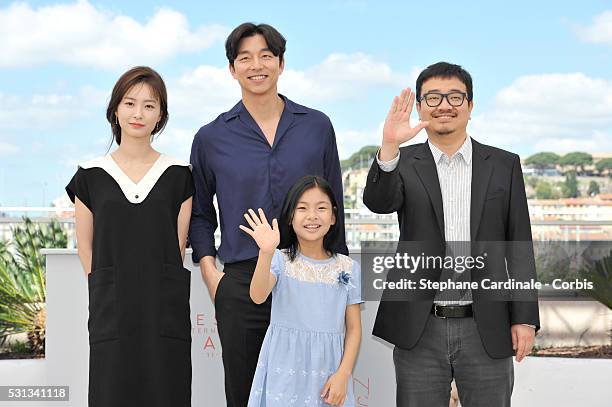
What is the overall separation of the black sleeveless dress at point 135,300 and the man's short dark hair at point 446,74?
1076mm

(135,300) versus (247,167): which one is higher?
(247,167)

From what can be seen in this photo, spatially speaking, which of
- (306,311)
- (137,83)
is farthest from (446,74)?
(137,83)

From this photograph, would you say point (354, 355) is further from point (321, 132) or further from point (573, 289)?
point (573, 289)

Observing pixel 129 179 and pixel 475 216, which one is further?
pixel 129 179

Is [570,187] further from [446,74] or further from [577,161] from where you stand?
[446,74]

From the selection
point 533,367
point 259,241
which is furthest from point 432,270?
point 533,367

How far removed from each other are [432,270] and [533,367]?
3.61m

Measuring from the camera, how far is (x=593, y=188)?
765 inches

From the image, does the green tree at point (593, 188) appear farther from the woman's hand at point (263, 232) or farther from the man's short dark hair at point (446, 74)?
the woman's hand at point (263, 232)

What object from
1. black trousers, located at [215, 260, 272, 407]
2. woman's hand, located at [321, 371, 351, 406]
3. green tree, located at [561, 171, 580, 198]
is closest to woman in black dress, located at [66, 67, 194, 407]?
black trousers, located at [215, 260, 272, 407]

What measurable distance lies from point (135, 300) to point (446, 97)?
1379 mm

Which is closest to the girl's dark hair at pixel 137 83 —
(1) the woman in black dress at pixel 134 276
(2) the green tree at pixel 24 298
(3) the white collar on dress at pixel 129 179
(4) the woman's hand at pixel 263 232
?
(1) the woman in black dress at pixel 134 276

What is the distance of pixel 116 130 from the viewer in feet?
9.47

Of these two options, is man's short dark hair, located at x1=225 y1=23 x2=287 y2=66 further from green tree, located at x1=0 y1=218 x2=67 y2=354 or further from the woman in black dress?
green tree, located at x1=0 y1=218 x2=67 y2=354
